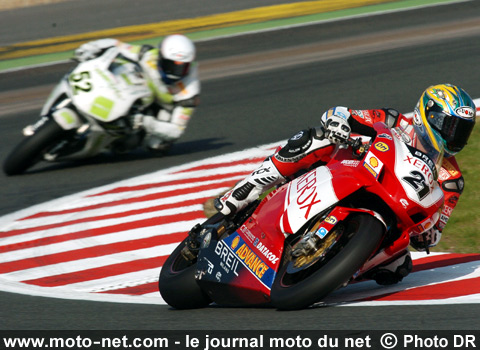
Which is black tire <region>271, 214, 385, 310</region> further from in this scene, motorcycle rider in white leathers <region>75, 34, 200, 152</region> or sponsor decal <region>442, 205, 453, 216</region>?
motorcycle rider in white leathers <region>75, 34, 200, 152</region>

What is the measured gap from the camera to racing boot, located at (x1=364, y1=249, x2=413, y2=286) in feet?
17.6

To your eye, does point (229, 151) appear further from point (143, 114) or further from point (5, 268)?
point (5, 268)

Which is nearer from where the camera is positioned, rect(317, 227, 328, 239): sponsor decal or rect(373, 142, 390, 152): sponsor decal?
rect(317, 227, 328, 239): sponsor decal

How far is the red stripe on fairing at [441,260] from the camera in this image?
6340 millimetres

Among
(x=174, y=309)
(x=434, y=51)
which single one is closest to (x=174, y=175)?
(x=174, y=309)

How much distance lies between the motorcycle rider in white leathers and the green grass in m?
3.19

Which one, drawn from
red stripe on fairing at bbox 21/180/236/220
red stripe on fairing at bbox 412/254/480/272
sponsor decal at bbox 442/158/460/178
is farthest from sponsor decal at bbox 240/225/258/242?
red stripe on fairing at bbox 21/180/236/220

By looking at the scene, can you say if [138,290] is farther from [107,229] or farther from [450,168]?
[450,168]

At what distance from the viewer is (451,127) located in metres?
5.13

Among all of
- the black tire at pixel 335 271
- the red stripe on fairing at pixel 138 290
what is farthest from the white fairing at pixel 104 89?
the black tire at pixel 335 271
